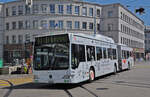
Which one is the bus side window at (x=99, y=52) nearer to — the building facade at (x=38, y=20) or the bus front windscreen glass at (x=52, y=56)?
the bus front windscreen glass at (x=52, y=56)

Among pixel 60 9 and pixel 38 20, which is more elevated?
pixel 60 9

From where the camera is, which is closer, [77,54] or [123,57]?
[77,54]

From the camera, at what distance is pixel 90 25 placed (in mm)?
56844

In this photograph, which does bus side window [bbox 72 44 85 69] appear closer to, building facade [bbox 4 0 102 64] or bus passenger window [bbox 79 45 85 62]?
bus passenger window [bbox 79 45 85 62]

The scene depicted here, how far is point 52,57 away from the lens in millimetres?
12227

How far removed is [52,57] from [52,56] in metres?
0.05

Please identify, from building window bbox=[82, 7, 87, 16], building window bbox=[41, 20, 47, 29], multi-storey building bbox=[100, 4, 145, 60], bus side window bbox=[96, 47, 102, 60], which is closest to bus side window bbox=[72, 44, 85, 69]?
bus side window bbox=[96, 47, 102, 60]

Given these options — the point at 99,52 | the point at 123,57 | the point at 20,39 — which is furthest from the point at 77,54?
the point at 20,39

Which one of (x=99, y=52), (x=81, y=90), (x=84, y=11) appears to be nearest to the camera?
(x=81, y=90)

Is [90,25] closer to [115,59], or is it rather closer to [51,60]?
[115,59]

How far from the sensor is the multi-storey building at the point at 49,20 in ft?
172

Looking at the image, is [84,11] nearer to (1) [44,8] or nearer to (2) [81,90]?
(1) [44,8]

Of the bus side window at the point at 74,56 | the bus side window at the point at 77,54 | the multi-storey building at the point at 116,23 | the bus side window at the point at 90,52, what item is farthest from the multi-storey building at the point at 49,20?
the bus side window at the point at 74,56

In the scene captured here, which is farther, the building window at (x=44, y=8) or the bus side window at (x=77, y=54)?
the building window at (x=44, y=8)
